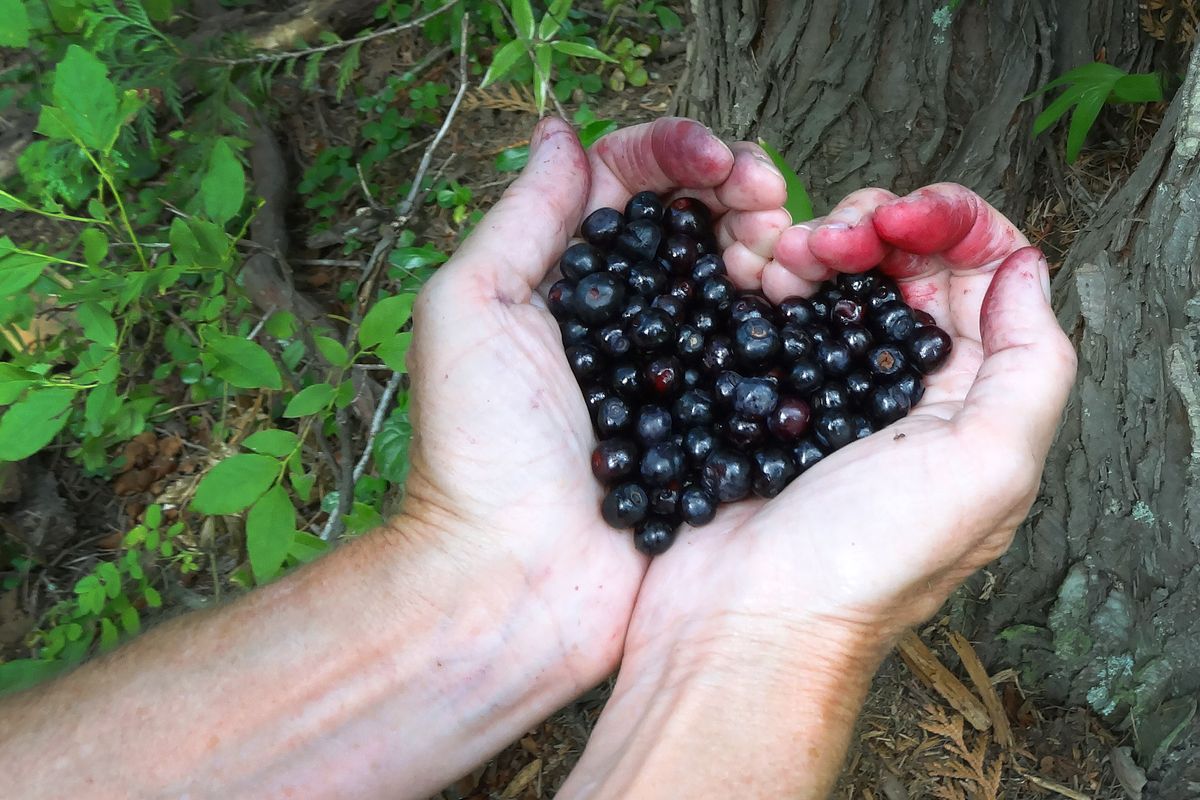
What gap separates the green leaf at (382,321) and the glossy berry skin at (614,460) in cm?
47

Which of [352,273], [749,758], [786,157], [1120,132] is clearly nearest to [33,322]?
[352,273]

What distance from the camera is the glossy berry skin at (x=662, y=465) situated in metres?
1.65

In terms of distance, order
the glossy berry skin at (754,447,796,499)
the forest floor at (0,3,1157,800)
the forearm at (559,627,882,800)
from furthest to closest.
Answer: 1. the forest floor at (0,3,1157,800)
2. the glossy berry skin at (754,447,796,499)
3. the forearm at (559,627,882,800)

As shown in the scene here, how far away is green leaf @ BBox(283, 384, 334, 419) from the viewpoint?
1.69 meters

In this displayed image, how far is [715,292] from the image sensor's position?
6.03ft

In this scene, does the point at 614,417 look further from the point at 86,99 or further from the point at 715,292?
the point at 86,99

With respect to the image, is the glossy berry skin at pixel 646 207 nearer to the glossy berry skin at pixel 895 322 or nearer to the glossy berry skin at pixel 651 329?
the glossy berry skin at pixel 651 329

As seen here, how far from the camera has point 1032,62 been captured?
7.54ft

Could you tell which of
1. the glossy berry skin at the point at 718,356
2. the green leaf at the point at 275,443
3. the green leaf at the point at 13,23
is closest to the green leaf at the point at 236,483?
the green leaf at the point at 275,443

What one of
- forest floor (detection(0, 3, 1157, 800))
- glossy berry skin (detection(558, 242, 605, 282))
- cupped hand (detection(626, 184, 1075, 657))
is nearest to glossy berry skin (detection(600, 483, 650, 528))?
cupped hand (detection(626, 184, 1075, 657))

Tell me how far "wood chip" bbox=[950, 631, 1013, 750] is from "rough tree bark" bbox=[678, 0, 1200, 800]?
0.19 feet

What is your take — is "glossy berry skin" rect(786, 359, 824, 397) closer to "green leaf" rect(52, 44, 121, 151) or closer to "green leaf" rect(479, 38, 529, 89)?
"green leaf" rect(479, 38, 529, 89)

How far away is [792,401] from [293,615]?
104cm

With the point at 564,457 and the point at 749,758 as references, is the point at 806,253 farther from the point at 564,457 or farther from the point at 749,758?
the point at 749,758
